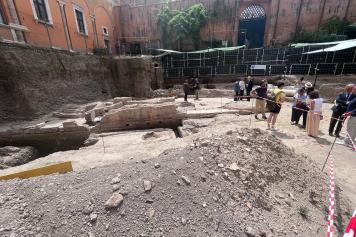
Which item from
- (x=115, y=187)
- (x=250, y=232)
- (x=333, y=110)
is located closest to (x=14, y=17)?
(x=115, y=187)

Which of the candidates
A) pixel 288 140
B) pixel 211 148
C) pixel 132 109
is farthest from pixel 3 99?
pixel 288 140

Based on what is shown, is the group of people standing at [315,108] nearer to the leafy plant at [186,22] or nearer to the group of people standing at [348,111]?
the group of people standing at [348,111]

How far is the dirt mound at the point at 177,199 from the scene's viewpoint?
2164 millimetres

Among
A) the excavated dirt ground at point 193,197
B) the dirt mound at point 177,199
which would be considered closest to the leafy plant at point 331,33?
the excavated dirt ground at point 193,197

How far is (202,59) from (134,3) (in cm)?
1866

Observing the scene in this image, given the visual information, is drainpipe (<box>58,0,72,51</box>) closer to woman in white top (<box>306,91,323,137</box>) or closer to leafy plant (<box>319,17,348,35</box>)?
woman in white top (<box>306,91,323,137</box>)

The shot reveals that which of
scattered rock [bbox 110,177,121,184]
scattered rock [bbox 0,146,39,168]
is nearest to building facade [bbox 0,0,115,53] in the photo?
scattered rock [bbox 0,146,39,168]

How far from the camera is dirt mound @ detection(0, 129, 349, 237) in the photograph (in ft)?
7.10

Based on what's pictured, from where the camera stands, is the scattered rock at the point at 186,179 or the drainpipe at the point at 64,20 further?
the drainpipe at the point at 64,20

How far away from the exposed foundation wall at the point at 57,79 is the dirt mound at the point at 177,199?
9277mm

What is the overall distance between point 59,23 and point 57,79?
661cm

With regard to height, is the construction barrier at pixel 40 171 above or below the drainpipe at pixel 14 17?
below

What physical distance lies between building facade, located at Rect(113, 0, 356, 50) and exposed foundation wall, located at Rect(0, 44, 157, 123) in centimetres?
1169

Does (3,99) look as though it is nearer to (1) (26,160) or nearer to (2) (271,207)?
(1) (26,160)
